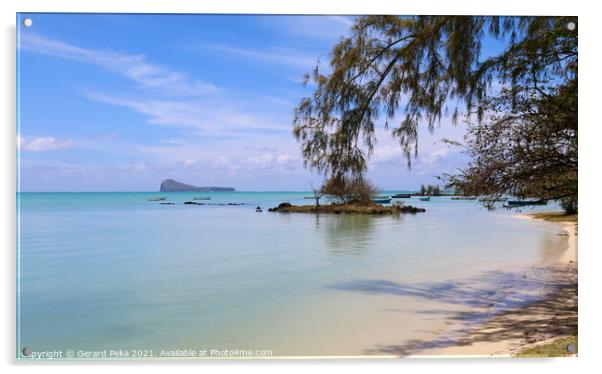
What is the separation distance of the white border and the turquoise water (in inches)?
Result: 4.6

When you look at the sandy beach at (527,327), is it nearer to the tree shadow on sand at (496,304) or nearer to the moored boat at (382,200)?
the tree shadow on sand at (496,304)

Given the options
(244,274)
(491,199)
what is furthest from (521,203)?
(244,274)

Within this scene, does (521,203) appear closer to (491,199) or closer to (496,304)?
(491,199)

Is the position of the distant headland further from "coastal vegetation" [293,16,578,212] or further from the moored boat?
the moored boat

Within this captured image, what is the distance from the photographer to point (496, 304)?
3.66 m

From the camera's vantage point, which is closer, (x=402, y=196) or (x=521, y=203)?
(x=521, y=203)

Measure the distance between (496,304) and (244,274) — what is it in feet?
8.11

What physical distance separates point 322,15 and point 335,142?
0.82 meters

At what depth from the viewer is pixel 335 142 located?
326 centimetres

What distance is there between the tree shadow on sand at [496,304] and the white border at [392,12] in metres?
0.16

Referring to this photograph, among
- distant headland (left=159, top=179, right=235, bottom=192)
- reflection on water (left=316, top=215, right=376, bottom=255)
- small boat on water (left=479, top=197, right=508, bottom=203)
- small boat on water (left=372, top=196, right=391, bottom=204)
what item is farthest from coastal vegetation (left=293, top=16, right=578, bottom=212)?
reflection on water (left=316, top=215, right=376, bottom=255)

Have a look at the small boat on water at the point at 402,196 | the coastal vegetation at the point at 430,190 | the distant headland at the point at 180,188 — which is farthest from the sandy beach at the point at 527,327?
the distant headland at the point at 180,188

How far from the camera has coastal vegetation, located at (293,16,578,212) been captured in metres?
2.96

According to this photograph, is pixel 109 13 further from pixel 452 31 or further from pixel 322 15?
pixel 452 31
